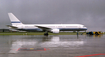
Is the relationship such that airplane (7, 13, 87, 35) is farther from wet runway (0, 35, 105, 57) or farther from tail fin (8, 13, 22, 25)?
wet runway (0, 35, 105, 57)

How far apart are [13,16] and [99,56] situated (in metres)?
26.8

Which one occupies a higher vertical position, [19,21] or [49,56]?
[19,21]

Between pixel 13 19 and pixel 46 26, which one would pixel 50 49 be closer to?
pixel 46 26

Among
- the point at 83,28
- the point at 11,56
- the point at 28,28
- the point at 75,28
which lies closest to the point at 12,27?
the point at 28,28

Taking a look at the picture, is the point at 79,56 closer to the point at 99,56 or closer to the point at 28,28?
the point at 99,56

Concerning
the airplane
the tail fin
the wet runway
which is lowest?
the wet runway

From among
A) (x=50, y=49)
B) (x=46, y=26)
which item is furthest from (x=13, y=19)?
(x=50, y=49)

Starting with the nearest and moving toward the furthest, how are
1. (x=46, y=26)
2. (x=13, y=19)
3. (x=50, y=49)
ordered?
1. (x=50, y=49)
2. (x=46, y=26)
3. (x=13, y=19)

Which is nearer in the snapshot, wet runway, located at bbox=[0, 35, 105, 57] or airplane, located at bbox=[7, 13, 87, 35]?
wet runway, located at bbox=[0, 35, 105, 57]

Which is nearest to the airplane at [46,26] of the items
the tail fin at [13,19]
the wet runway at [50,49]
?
the tail fin at [13,19]

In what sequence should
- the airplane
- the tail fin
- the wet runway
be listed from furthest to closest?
the tail fin < the airplane < the wet runway

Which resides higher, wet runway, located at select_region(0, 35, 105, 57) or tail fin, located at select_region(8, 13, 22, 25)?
tail fin, located at select_region(8, 13, 22, 25)

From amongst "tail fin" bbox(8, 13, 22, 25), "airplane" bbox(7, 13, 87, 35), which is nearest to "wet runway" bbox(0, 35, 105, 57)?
"airplane" bbox(7, 13, 87, 35)

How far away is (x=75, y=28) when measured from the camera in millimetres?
26500
